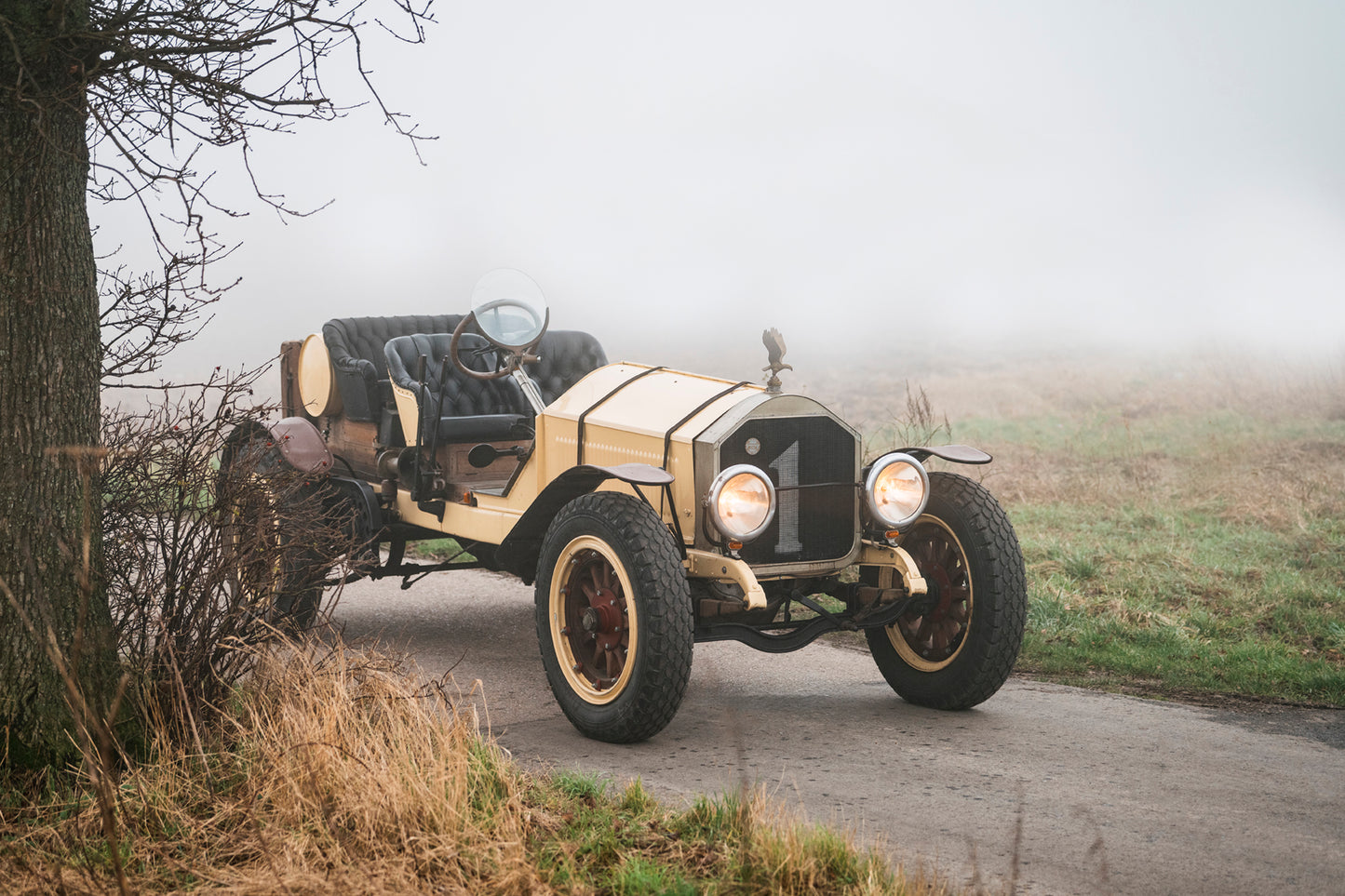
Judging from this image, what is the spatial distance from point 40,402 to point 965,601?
3690 mm

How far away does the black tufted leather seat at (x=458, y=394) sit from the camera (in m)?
6.63

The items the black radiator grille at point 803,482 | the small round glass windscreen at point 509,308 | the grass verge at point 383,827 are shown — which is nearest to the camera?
the grass verge at point 383,827

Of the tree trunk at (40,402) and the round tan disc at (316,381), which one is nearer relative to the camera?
the tree trunk at (40,402)

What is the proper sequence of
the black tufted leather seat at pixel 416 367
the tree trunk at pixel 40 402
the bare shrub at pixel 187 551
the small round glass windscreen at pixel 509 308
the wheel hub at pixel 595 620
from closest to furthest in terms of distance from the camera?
the tree trunk at pixel 40 402 → the bare shrub at pixel 187 551 → the wheel hub at pixel 595 620 → the small round glass windscreen at pixel 509 308 → the black tufted leather seat at pixel 416 367

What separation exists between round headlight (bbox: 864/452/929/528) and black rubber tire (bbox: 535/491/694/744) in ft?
3.23

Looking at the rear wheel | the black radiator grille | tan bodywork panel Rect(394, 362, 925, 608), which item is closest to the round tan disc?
tan bodywork panel Rect(394, 362, 925, 608)

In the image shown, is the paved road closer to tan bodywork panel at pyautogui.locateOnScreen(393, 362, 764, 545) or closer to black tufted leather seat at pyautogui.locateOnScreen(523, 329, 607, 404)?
tan bodywork panel at pyautogui.locateOnScreen(393, 362, 764, 545)

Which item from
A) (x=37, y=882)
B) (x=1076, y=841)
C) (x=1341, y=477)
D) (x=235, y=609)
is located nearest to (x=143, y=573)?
(x=235, y=609)

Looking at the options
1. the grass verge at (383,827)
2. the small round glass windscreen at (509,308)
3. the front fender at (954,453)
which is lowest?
the grass verge at (383,827)

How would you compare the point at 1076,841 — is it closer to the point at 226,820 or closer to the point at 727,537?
the point at 727,537

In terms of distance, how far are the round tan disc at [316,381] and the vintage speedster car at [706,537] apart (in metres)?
1.47

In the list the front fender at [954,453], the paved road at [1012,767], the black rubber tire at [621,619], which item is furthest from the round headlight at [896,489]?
the black rubber tire at [621,619]

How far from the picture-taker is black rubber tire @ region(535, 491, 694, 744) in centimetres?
456

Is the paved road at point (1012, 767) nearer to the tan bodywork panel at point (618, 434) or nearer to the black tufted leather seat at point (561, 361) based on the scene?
the tan bodywork panel at point (618, 434)
